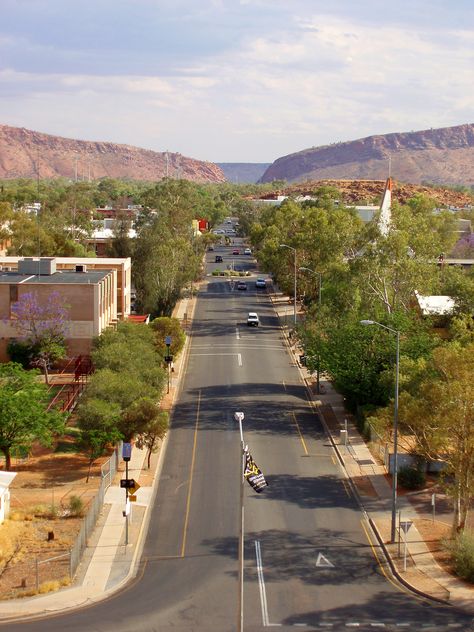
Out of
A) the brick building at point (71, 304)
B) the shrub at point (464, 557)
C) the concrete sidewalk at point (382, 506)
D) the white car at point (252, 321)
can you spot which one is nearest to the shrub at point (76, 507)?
the concrete sidewalk at point (382, 506)

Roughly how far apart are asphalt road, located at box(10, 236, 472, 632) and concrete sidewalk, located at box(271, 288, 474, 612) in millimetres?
553

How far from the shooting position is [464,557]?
28.8 m

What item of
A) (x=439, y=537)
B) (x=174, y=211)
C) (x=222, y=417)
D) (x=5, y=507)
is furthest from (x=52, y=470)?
(x=174, y=211)

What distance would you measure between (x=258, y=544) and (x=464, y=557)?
23.0ft

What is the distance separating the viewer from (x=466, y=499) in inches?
1265

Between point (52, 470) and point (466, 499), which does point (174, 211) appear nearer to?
point (52, 470)

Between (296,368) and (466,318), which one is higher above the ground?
(466,318)

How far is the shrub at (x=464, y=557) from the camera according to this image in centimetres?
2869

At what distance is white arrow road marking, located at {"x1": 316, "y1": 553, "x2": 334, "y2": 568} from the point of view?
2969 centimetres

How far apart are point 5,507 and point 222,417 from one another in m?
17.9

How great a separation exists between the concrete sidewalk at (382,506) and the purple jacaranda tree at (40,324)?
1739cm

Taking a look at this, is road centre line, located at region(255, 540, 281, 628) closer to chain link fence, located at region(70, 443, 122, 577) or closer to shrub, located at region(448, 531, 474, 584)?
chain link fence, located at region(70, 443, 122, 577)

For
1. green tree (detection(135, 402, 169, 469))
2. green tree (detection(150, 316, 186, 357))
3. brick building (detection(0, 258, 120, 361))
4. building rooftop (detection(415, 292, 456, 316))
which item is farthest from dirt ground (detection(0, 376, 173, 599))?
building rooftop (detection(415, 292, 456, 316))

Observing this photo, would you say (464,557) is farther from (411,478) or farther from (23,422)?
(23,422)
